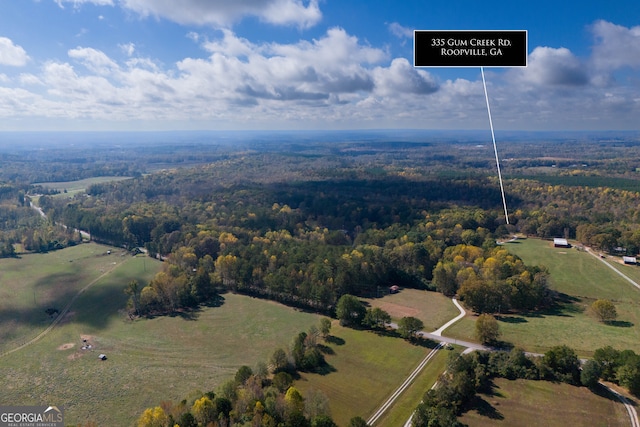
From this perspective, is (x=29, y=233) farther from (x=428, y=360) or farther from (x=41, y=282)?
(x=428, y=360)

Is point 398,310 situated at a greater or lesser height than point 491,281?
lesser

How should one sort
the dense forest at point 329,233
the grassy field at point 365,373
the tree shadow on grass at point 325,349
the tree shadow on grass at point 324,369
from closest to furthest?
the grassy field at point 365,373 < the tree shadow on grass at point 324,369 < the tree shadow on grass at point 325,349 < the dense forest at point 329,233

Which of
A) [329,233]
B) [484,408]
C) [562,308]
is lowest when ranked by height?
[562,308]

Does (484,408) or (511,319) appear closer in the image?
(484,408)

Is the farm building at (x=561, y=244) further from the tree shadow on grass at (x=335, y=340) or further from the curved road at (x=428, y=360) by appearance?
the tree shadow on grass at (x=335, y=340)

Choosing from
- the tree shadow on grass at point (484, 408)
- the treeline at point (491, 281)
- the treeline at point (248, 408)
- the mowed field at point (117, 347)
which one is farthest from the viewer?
the treeline at point (491, 281)

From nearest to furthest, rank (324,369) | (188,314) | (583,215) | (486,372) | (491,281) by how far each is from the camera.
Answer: (486,372) → (324,369) → (188,314) → (491,281) → (583,215)

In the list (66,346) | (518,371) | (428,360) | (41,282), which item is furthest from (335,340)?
(41,282)

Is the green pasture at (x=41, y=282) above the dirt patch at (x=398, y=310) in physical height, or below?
above

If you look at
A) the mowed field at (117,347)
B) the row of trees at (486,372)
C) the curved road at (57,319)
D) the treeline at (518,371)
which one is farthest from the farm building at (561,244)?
the curved road at (57,319)
